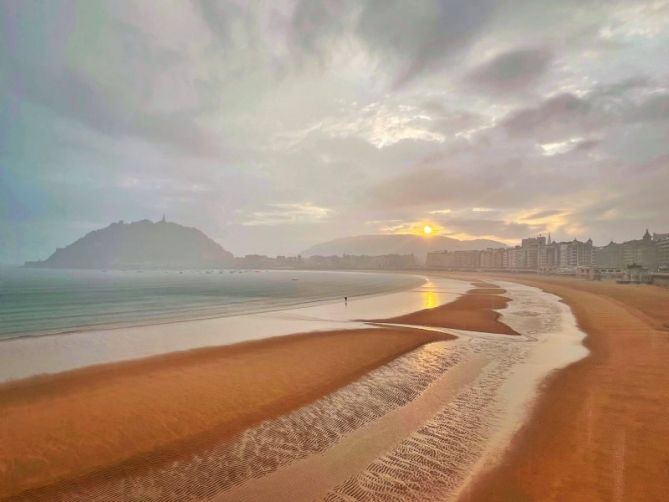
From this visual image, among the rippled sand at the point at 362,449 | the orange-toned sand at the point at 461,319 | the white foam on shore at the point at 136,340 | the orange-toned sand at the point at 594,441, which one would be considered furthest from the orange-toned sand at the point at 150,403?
the orange-toned sand at the point at 461,319

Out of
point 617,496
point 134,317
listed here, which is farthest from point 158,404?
point 134,317

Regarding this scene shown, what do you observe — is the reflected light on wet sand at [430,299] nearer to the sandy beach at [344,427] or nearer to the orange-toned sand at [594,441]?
the sandy beach at [344,427]

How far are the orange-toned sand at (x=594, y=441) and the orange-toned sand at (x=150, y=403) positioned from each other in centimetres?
676

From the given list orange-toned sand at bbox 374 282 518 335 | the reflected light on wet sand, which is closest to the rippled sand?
orange-toned sand at bbox 374 282 518 335

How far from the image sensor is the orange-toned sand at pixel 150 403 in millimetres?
8867

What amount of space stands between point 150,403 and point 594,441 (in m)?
12.8

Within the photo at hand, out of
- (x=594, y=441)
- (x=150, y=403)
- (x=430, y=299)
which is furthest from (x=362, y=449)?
(x=430, y=299)

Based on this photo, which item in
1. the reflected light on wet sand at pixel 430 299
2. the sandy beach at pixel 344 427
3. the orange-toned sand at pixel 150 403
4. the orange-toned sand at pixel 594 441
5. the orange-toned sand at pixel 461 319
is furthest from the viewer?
the reflected light on wet sand at pixel 430 299

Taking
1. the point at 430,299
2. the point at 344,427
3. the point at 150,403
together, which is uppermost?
the point at 344,427

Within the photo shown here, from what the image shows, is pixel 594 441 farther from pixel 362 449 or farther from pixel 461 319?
pixel 461 319

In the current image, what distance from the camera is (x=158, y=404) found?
40.7 feet

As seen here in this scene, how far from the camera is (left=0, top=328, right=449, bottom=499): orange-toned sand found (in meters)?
8.87

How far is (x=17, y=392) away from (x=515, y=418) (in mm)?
17304

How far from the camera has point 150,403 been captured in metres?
12.5
